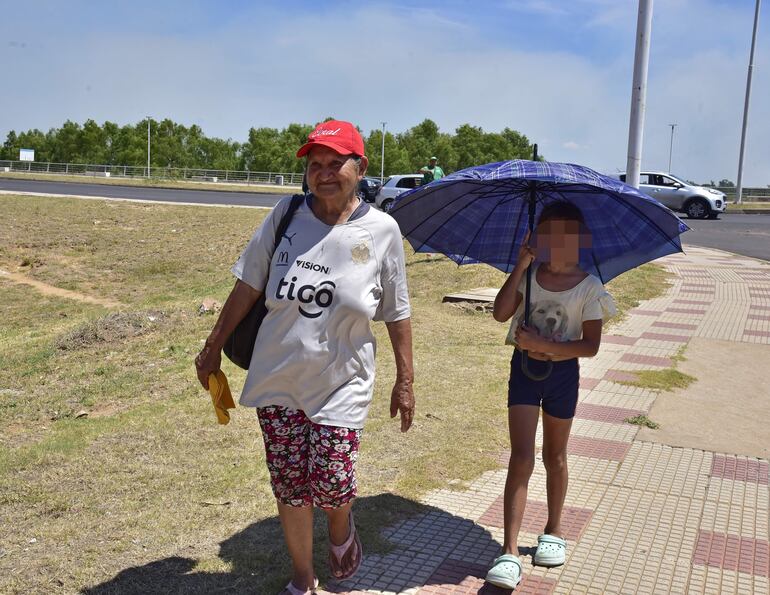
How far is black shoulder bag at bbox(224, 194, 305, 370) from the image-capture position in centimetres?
312

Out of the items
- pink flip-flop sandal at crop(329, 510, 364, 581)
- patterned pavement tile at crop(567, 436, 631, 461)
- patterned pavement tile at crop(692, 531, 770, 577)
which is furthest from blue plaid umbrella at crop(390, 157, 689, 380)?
patterned pavement tile at crop(567, 436, 631, 461)

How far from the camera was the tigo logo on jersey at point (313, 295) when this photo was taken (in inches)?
118

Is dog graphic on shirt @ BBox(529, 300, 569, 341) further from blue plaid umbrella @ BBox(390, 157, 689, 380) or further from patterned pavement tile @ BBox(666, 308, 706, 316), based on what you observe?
patterned pavement tile @ BBox(666, 308, 706, 316)

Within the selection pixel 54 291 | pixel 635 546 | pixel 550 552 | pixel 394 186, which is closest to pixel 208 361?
pixel 550 552

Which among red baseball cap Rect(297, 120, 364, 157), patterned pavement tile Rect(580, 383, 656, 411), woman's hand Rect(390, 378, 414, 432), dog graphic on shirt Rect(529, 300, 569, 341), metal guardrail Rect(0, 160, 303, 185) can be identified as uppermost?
metal guardrail Rect(0, 160, 303, 185)

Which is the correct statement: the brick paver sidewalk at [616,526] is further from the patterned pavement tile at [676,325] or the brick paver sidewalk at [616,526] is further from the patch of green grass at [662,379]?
the patterned pavement tile at [676,325]

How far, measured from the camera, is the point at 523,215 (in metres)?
4.08

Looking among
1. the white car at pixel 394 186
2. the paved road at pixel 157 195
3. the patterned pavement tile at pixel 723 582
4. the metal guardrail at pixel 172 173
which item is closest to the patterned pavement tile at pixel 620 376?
the patterned pavement tile at pixel 723 582

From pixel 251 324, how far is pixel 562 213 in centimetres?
134

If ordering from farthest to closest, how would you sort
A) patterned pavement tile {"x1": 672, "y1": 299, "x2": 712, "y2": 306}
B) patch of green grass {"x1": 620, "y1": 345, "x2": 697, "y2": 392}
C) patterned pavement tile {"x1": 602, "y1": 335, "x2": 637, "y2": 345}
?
patterned pavement tile {"x1": 672, "y1": 299, "x2": 712, "y2": 306} → patterned pavement tile {"x1": 602, "y1": 335, "x2": 637, "y2": 345} → patch of green grass {"x1": 620, "y1": 345, "x2": 697, "y2": 392}

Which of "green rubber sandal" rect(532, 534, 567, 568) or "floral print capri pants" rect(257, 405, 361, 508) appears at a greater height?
"floral print capri pants" rect(257, 405, 361, 508)

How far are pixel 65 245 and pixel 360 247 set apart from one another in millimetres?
16029

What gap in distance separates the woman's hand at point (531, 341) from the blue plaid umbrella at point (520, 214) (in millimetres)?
581

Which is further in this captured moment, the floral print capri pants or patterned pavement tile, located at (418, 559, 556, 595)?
patterned pavement tile, located at (418, 559, 556, 595)
